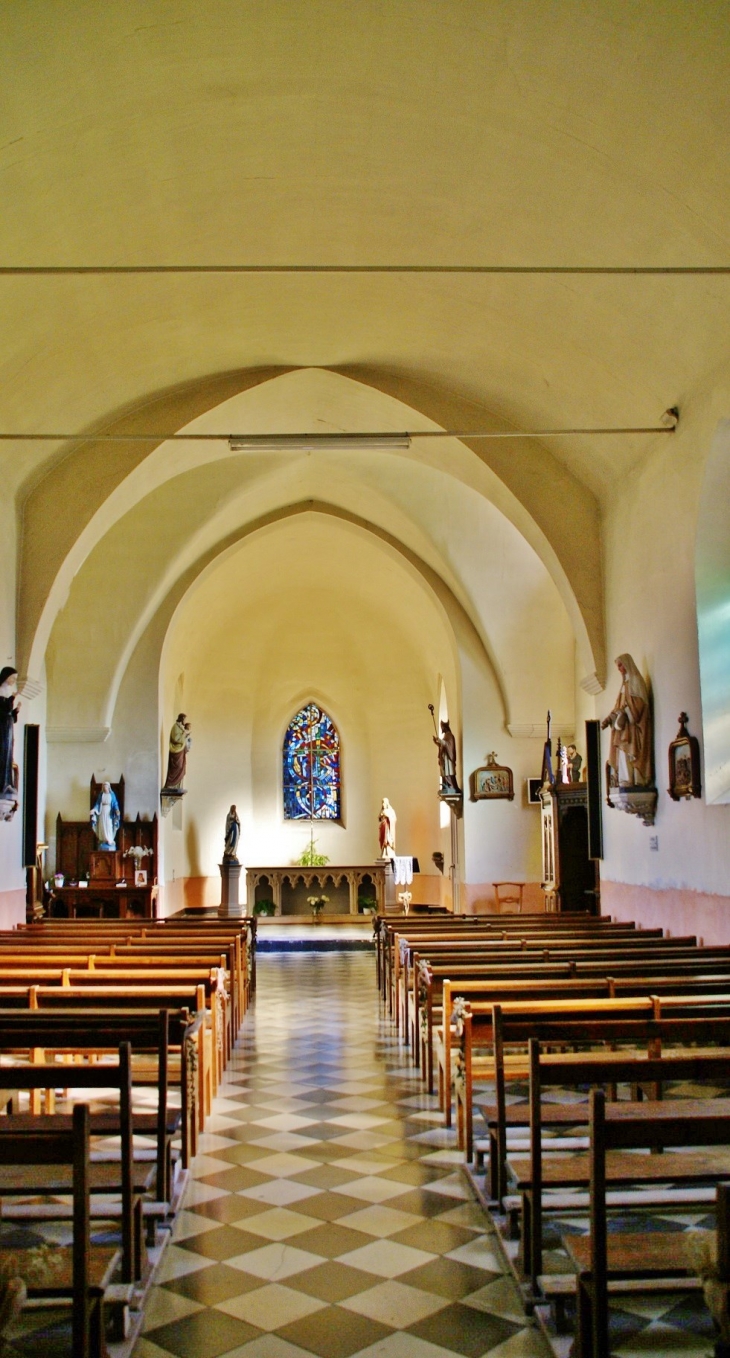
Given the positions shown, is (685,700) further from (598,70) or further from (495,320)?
(598,70)

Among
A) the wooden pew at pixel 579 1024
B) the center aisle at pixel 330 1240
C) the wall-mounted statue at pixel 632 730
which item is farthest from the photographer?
the wall-mounted statue at pixel 632 730

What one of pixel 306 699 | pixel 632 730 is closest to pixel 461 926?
pixel 632 730

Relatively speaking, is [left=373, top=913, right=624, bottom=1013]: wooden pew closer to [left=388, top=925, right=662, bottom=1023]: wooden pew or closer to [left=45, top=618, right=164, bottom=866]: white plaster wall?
[left=388, top=925, right=662, bottom=1023]: wooden pew

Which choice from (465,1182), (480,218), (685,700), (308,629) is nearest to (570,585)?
(685,700)

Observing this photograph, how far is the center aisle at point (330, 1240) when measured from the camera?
3881 millimetres

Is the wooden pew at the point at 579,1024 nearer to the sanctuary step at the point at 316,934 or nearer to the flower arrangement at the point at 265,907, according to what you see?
the sanctuary step at the point at 316,934

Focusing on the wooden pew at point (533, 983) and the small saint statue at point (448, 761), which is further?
the small saint statue at point (448, 761)

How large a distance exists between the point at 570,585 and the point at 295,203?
554 centimetres

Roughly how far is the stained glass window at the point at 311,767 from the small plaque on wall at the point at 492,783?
7289mm

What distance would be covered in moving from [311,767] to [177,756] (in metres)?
6.66

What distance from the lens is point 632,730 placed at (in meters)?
10.8

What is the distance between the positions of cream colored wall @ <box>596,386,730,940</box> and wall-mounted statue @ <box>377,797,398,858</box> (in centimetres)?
1028

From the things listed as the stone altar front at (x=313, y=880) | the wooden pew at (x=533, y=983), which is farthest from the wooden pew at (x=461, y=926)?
the stone altar front at (x=313, y=880)

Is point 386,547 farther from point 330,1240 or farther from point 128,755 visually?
point 330,1240
